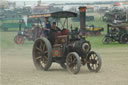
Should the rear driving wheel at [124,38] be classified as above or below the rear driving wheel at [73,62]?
below

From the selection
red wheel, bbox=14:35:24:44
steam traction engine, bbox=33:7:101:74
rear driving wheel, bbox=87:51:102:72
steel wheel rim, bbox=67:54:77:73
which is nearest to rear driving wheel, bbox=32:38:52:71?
steam traction engine, bbox=33:7:101:74

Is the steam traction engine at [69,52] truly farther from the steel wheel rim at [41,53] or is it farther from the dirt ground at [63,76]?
the dirt ground at [63,76]

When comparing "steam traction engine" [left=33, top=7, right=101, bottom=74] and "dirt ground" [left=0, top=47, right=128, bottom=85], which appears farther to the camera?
"steam traction engine" [left=33, top=7, right=101, bottom=74]

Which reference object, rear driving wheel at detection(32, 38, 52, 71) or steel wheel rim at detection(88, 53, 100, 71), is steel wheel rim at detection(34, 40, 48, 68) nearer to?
rear driving wheel at detection(32, 38, 52, 71)

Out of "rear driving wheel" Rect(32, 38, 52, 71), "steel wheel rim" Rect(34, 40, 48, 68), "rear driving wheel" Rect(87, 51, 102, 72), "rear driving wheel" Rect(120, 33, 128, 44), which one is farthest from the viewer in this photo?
"rear driving wheel" Rect(120, 33, 128, 44)

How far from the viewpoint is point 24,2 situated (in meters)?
51.2

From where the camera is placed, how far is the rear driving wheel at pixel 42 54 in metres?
10.8

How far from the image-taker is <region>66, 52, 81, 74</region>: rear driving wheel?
10078mm

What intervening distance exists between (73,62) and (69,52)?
482mm

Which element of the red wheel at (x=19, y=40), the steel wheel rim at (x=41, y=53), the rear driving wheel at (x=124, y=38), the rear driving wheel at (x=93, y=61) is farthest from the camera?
the red wheel at (x=19, y=40)

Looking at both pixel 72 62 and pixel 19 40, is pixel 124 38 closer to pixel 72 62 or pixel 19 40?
pixel 19 40

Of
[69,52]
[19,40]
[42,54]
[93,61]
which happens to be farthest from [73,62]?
[19,40]

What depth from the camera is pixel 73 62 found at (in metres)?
10.4

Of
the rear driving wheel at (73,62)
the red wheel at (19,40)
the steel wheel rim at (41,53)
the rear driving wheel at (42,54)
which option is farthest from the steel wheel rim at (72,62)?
the red wheel at (19,40)
